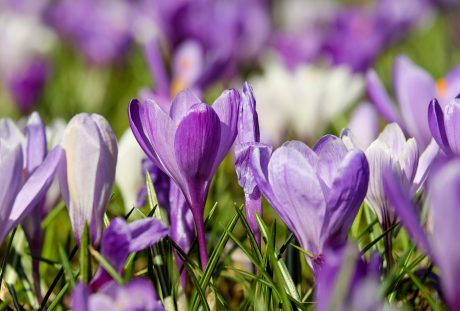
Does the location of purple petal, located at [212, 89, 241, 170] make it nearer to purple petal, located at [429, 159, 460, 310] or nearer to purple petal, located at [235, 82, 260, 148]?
purple petal, located at [235, 82, 260, 148]

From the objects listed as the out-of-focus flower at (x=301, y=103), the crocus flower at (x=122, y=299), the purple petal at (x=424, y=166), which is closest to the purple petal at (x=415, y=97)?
the purple petal at (x=424, y=166)

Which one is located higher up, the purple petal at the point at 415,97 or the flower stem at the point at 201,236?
the purple petal at the point at 415,97

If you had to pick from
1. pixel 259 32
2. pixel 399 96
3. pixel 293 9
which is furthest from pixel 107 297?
pixel 293 9

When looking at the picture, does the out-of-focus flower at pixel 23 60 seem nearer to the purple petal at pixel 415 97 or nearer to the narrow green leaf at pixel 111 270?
the purple petal at pixel 415 97

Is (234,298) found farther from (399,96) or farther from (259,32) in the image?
(259,32)

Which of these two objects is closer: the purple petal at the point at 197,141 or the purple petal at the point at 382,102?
the purple petal at the point at 197,141

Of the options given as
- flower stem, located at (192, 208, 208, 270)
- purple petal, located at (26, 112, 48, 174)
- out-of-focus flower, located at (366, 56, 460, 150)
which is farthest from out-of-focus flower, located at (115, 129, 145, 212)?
out-of-focus flower, located at (366, 56, 460, 150)
